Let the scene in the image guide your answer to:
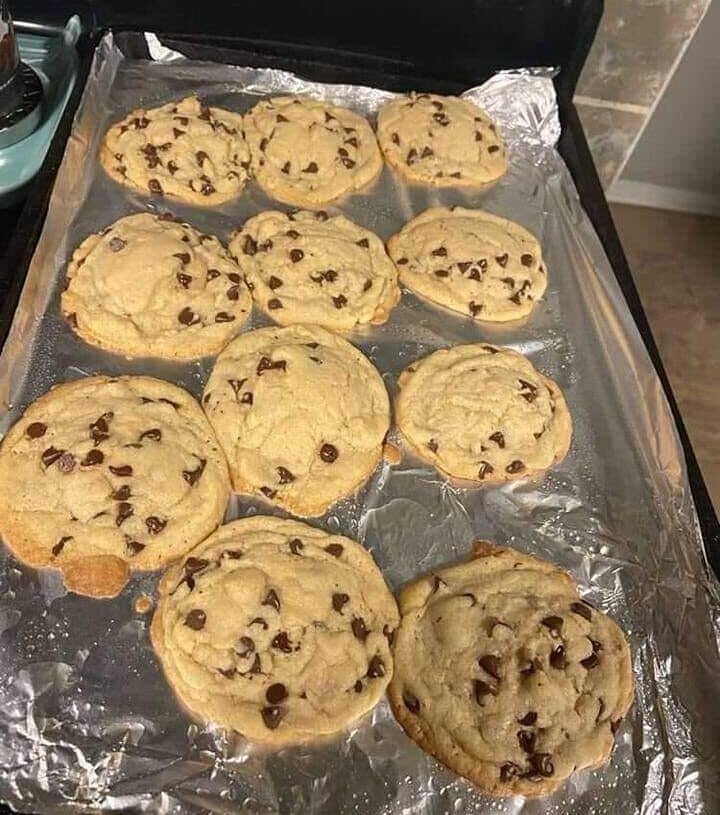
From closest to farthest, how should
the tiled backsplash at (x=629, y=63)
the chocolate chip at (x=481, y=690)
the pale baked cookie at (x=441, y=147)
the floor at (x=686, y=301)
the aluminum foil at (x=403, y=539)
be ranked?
the aluminum foil at (x=403, y=539) → the chocolate chip at (x=481, y=690) → the pale baked cookie at (x=441, y=147) → the tiled backsplash at (x=629, y=63) → the floor at (x=686, y=301)

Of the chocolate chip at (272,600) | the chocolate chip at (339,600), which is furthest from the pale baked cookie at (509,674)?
the chocolate chip at (272,600)

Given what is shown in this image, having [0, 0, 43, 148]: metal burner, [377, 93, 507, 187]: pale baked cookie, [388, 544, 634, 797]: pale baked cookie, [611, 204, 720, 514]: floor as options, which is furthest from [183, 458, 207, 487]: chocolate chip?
[611, 204, 720, 514]: floor

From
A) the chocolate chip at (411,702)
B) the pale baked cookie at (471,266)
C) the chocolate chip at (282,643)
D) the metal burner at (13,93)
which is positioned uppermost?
the metal burner at (13,93)

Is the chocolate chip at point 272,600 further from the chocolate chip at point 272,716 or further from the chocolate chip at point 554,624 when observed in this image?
the chocolate chip at point 554,624

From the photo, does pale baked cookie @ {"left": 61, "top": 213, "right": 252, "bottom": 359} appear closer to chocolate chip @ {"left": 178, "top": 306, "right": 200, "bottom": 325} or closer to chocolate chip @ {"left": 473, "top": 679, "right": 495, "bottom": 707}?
chocolate chip @ {"left": 178, "top": 306, "right": 200, "bottom": 325}

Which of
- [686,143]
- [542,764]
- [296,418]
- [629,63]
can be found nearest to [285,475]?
[296,418]

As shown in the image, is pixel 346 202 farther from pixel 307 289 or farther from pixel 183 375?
pixel 183 375

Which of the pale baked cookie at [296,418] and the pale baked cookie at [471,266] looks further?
the pale baked cookie at [471,266]

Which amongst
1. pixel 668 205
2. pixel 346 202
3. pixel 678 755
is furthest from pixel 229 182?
pixel 668 205
